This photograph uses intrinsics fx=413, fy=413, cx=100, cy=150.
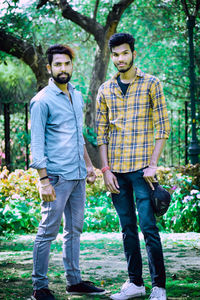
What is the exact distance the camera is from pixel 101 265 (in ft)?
14.7

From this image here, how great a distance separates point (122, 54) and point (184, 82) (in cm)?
1213

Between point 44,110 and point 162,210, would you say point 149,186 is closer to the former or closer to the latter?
point 162,210

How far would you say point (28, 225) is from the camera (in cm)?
646

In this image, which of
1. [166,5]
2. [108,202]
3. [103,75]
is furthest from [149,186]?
[166,5]

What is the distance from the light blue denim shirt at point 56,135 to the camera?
10.4ft

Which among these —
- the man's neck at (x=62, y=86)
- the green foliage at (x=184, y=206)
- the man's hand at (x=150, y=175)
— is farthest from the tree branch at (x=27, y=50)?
the man's hand at (x=150, y=175)

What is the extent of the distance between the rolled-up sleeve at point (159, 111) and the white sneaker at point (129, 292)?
4.05 ft

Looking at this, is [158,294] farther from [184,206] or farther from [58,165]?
[184,206]

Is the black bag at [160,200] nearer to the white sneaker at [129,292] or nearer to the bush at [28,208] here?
the white sneaker at [129,292]

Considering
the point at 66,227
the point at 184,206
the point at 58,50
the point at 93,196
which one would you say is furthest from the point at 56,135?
the point at 93,196

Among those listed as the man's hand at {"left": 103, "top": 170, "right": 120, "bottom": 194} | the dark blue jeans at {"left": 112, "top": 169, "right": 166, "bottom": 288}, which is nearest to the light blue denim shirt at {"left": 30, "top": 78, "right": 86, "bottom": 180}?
the man's hand at {"left": 103, "top": 170, "right": 120, "bottom": 194}

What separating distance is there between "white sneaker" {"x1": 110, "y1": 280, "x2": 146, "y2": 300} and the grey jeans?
1.29ft

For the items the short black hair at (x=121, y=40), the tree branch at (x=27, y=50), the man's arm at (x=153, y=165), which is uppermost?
the tree branch at (x=27, y=50)

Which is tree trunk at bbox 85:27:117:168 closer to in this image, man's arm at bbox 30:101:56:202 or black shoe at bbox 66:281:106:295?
black shoe at bbox 66:281:106:295
